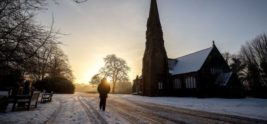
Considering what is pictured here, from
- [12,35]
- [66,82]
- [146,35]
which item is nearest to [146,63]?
[146,35]

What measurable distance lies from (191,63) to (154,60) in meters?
7.47

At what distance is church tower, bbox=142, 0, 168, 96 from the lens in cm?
4134

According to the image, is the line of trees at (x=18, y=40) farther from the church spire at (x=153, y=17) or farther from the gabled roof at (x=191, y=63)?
the church spire at (x=153, y=17)

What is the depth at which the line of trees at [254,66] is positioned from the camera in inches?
1644

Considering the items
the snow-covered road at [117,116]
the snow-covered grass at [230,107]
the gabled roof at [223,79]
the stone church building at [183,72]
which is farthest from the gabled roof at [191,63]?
the snow-covered road at [117,116]

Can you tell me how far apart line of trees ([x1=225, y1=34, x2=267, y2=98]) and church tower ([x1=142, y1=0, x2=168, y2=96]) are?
18843 mm

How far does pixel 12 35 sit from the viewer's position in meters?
5.84

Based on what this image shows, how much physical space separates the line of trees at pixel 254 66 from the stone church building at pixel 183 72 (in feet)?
27.7

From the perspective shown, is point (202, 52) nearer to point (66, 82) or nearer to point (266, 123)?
point (66, 82)

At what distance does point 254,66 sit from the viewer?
151ft

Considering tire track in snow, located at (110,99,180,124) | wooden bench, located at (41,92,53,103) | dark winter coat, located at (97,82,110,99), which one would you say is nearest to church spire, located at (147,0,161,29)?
wooden bench, located at (41,92,53,103)

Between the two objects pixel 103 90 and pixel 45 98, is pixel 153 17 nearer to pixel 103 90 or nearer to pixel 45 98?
pixel 45 98

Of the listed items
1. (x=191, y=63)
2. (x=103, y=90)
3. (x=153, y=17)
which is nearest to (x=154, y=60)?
(x=191, y=63)

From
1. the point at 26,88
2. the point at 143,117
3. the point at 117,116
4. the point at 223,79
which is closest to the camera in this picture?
the point at 143,117
